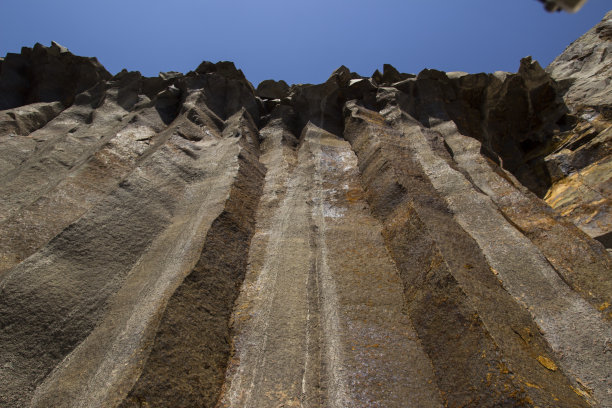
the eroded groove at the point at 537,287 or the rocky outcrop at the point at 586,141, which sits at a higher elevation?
the rocky outcrop at the point at 586,141

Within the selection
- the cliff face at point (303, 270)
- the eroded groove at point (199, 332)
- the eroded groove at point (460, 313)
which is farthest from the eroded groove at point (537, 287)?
the eroded groove at point (199, 332)

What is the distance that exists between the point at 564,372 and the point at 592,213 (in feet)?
15.3

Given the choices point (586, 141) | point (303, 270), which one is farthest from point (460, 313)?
point (586, 141)

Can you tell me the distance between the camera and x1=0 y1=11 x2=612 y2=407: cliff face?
3402 mm

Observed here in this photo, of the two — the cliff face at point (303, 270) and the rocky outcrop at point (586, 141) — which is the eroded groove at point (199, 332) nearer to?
the cliff face at point (303, 270)

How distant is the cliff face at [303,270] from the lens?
3.40 m

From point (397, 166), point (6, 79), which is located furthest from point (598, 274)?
point (6, 79)

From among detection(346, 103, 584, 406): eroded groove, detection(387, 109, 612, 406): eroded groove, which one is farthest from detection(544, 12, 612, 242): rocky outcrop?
detection(346, 103, 584, 406): eroded groove

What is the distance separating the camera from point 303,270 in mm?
4980

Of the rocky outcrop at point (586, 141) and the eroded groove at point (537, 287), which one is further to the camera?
the rocky outcrop at point (586, 141)

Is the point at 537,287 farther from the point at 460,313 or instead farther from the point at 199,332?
the point at 199,332

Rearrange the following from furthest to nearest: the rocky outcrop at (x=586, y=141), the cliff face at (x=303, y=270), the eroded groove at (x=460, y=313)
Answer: the rocky outcrop at (x=586, y=141), the cliff face at (x=303, y=270), the eroded groove at (x=460, y=313)

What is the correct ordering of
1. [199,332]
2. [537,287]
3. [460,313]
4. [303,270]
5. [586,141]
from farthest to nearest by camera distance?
[586,141], [303,270], [537,287], [199,332], [460,313]

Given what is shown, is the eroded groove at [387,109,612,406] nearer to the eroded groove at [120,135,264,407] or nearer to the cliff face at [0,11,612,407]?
the cliff face at [0,11,612,407]
